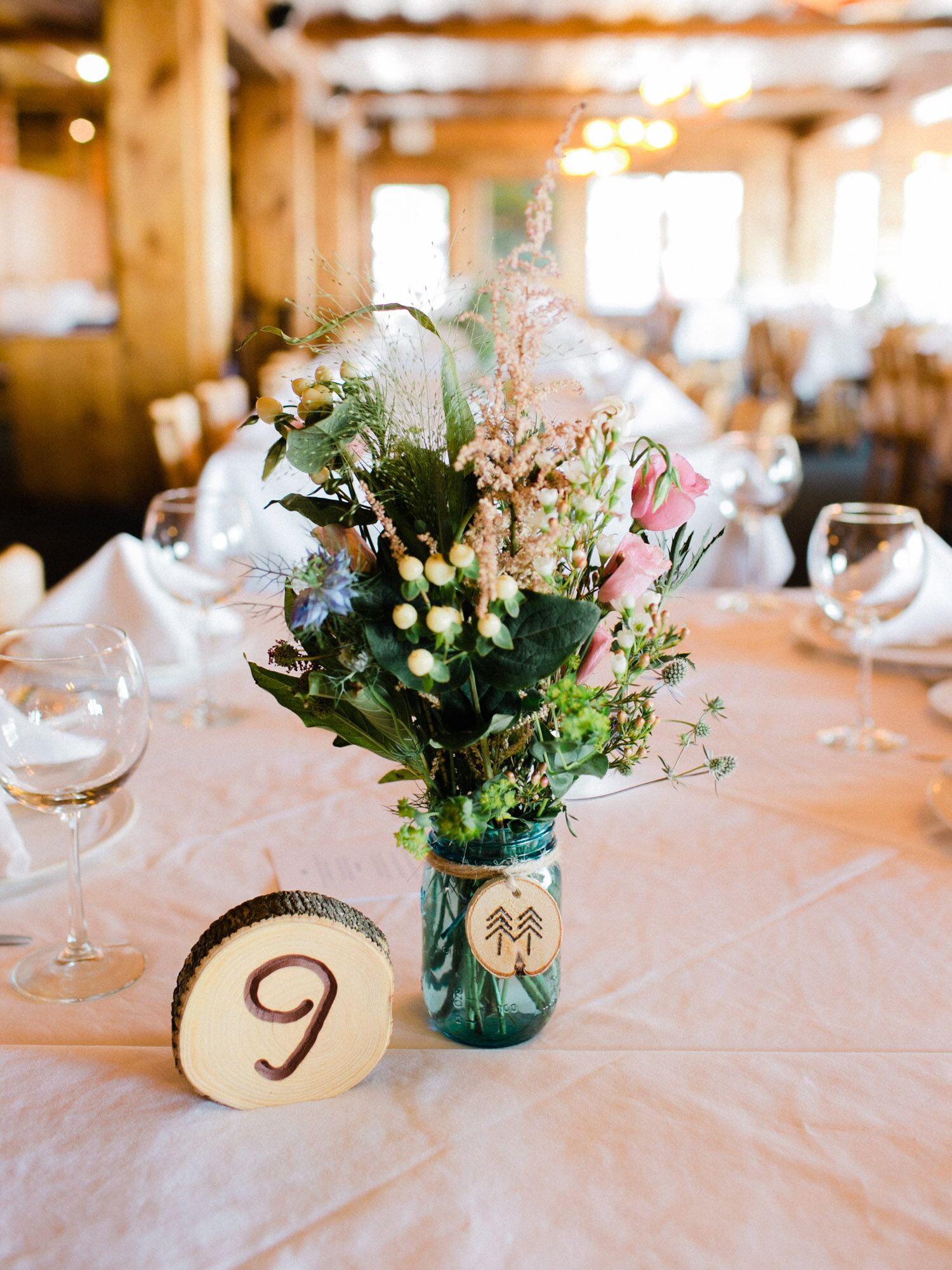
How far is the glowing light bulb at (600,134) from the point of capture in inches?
412

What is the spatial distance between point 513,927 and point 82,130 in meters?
14.3

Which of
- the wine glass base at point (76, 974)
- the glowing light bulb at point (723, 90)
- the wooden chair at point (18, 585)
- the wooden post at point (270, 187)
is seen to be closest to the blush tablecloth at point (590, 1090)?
the wine glass base at point (76, 974)

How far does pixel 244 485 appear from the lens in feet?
8.41

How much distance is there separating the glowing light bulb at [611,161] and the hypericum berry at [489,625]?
40.0 feet

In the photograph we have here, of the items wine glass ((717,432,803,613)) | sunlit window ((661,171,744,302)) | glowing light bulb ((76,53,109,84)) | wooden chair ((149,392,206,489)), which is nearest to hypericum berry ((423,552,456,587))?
wine glass ((717,432,803,613))

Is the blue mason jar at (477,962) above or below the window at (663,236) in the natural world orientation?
below

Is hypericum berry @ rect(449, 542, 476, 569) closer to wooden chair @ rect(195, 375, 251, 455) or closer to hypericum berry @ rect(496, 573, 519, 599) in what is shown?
hypericum berry @ rect(496, 573, 519, 599)

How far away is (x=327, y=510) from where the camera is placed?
1.97 feet

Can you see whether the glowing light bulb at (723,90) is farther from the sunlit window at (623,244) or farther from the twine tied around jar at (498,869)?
Result: the twine tied around jar at (498,869)

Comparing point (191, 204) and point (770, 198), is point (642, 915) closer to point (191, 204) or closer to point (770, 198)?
point (191, 204)

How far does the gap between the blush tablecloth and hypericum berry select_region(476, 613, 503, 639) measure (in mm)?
246

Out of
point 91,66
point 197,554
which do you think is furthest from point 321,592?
point 91,66

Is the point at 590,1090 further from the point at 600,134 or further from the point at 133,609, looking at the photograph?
the point at 600,134

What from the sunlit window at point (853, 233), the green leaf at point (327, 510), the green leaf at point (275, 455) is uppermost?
the sunlit window at point (853, 233)
